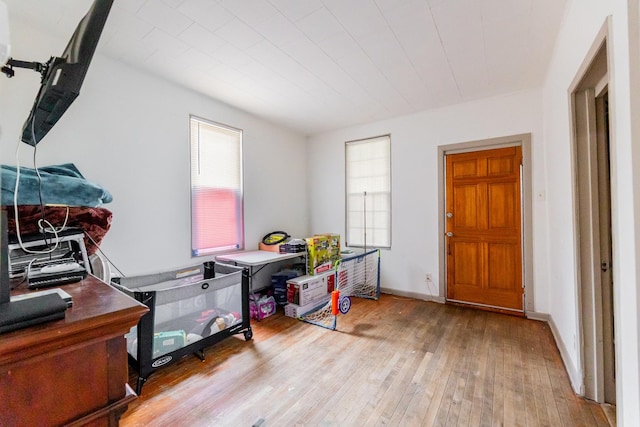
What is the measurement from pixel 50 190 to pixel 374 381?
236cm

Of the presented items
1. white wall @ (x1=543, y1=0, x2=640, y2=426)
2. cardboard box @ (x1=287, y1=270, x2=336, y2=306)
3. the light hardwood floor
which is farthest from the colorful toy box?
white wall @ (x1=543, y1=0, x2=640, y2=426)

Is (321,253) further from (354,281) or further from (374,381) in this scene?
(374,381)

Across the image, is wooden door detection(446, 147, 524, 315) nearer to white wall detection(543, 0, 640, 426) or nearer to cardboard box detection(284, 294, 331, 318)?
white wall detection(543, 0, 640, 426)

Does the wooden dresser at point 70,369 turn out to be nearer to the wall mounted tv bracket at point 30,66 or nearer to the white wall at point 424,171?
the wall mounted tv bracket at point 30,66

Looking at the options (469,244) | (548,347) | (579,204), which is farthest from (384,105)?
(548,347)

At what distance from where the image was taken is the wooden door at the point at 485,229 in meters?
3.19

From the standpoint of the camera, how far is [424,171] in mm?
3713

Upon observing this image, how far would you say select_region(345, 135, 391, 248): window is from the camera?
13.4ft

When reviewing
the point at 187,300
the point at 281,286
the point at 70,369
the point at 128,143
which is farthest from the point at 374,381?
the point at 128,143

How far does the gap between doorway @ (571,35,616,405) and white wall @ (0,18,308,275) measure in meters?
3.41

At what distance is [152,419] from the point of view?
1634 millimetres

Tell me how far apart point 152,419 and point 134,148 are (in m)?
2.23

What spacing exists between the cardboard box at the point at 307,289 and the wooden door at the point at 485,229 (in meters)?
1.64

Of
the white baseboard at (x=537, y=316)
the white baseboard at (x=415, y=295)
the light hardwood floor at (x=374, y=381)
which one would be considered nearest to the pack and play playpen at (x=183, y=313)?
the light hardwood floor at (x=374, y=381)
